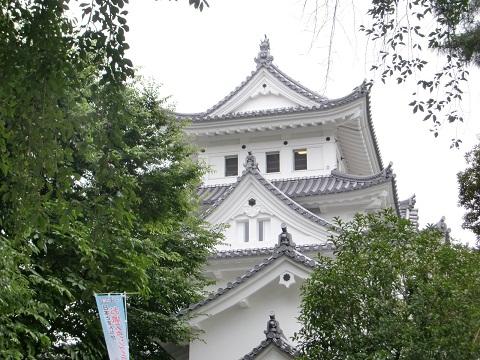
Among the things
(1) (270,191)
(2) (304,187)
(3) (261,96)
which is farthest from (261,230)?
(3) (261,96)

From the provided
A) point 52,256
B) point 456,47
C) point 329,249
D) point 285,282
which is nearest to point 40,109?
point 456,47

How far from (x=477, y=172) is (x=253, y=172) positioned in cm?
620

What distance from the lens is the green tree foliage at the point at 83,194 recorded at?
5.43 m

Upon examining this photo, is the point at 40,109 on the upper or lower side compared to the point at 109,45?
lower

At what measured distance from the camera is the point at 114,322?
11.5 m

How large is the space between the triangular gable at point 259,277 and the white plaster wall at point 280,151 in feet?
25.7

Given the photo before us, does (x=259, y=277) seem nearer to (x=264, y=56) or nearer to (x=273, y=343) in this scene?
(x=273, y=343)

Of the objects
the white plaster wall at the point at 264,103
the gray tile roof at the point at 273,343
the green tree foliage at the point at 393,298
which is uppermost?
the white plaster wall at the point at 264,103

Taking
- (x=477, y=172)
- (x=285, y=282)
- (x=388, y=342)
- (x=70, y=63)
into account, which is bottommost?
(x=388, y=342)

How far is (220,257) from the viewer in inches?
825

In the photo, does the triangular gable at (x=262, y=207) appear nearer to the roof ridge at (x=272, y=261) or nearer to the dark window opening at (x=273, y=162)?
the dark window opening at (x=273, y=162)

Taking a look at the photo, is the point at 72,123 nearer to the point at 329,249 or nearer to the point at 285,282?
the point at 285,282

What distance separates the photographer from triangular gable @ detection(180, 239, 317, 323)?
16406 millimetres

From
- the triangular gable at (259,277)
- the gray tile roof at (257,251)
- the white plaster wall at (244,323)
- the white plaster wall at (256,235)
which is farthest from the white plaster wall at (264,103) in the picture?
the white plaster wall at (244,323)
